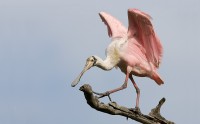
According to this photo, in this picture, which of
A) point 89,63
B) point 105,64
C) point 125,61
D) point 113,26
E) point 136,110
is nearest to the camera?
point 136,110

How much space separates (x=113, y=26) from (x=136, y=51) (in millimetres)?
1372

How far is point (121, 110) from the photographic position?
21344 mm

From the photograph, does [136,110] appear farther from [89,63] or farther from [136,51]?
[136,51]

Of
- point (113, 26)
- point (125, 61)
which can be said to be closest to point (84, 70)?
point (125, 61)

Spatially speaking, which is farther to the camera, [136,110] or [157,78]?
[157,78]

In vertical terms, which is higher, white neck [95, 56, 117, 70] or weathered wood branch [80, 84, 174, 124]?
white neck [95, 56, 117, 70]

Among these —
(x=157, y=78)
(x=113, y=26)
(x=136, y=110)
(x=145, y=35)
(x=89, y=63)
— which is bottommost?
(x=136, y=110)

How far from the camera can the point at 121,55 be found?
76.8 ft

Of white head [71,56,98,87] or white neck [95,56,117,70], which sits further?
white neck [95,56,117,70]

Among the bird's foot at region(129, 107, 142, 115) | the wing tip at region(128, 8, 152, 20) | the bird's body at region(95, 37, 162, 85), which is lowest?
the bird's foot at region(129, 107, 142, 115)

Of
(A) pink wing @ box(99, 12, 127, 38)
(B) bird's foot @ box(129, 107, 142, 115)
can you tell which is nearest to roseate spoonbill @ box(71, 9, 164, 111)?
(A) pink wing @ box(99, 12, 127, 38)

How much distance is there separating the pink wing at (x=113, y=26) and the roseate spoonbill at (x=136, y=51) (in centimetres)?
11

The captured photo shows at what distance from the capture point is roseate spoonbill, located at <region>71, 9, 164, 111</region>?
23359 mm

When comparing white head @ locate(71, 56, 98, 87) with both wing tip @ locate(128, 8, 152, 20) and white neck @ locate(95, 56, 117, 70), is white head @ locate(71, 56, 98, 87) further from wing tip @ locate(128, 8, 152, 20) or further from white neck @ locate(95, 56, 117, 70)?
wing tip @ locate(128, 8, 152, 20)
